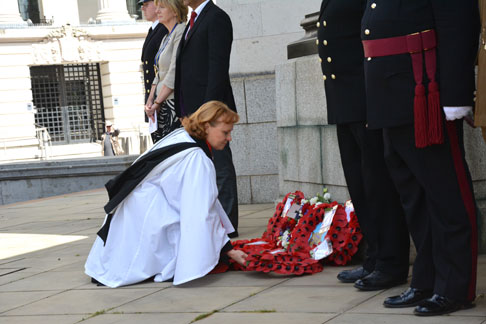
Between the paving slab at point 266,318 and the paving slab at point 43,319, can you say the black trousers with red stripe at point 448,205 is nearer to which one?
the paving slab at point 266,318

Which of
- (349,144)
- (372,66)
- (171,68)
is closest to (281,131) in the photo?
(171,68)

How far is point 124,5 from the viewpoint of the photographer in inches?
1592

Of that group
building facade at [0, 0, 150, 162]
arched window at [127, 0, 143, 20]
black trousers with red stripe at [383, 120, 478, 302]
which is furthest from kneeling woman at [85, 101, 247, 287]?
arched window at [127, 0, 143, 20]

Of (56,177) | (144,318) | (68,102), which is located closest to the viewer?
(144,318)

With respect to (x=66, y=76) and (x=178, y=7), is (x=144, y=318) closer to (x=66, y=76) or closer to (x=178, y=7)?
(x=178, y=7)

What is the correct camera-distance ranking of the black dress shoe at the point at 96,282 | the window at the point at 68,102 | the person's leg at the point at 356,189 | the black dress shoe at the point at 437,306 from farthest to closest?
the window at the point at 68,102
the black dress shoe at the point at 96,282
the person's leg at the point at 356,189
the black dress shoe at the point at 437,306

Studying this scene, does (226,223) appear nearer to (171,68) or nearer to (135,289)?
(135,289)

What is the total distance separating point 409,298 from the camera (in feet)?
13.4

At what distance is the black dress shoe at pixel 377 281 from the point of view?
450 centimetres

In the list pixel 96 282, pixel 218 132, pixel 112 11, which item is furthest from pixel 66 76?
pixel 218 132

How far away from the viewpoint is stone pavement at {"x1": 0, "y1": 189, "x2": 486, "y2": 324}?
4059mm

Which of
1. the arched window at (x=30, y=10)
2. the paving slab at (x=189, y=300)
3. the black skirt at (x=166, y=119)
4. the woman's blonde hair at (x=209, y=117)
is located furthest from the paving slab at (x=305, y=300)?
the arched window at (x=30, y=10)

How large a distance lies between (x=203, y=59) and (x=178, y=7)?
52 centimetres

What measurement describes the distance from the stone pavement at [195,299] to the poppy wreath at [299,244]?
0.08m
